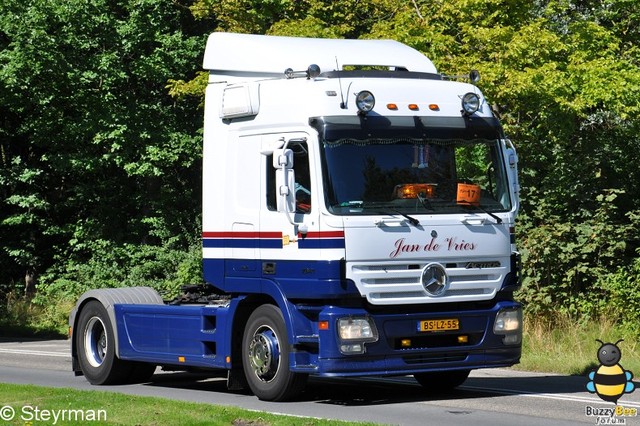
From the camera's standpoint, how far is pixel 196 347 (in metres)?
13.9

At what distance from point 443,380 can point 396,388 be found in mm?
732

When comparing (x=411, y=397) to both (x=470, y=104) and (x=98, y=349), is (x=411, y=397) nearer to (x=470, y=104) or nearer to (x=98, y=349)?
(x=470, y=104)

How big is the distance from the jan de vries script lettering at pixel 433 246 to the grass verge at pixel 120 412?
2.15 m

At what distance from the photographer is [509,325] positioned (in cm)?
1317

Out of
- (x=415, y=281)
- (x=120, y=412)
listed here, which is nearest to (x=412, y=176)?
(x=415, y=281)

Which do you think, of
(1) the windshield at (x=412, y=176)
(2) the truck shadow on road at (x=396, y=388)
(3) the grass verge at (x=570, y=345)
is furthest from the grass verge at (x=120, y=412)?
(3) the grass verge at (x=570, y=345)

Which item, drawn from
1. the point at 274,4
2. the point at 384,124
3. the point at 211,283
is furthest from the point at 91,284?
the point at 384,124

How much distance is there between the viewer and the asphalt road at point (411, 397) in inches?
460

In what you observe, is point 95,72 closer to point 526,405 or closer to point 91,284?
point 91,284

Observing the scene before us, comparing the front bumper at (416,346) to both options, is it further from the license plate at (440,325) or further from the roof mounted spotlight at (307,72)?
the roof mounted spotlight at (307,72)

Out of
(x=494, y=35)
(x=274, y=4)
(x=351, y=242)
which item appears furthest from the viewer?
(x=274, y=4)

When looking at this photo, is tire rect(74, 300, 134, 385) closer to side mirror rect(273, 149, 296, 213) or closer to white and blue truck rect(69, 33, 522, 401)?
white and blue truck rect(69, 33, 522, 401)

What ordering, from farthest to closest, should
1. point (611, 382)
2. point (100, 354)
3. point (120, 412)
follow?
point (100, 354) < point (611, 382) < point (120, 412)

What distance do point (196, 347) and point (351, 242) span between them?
2603 mm
